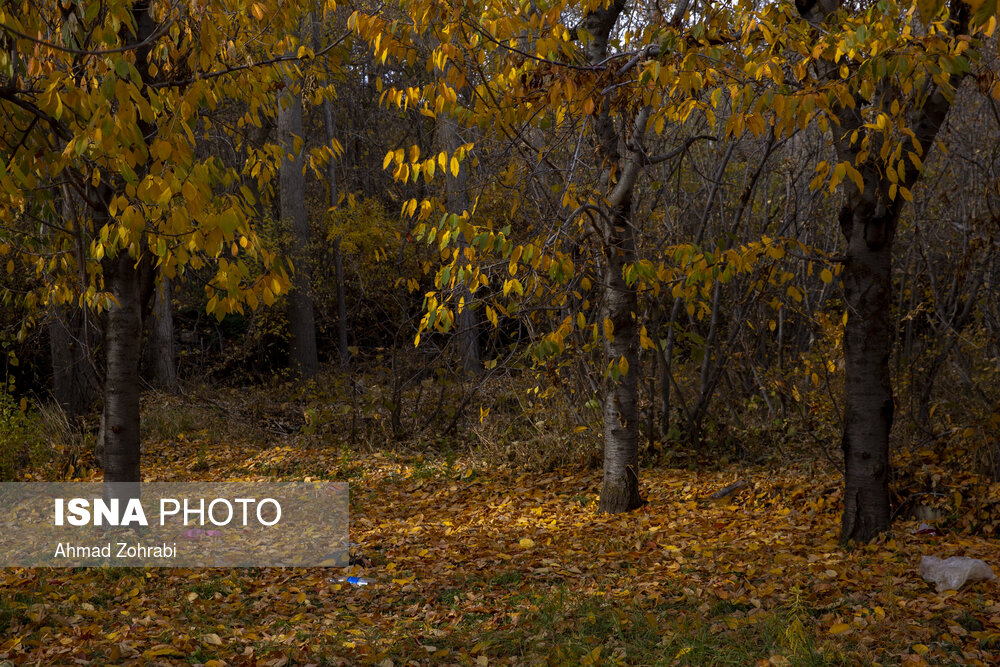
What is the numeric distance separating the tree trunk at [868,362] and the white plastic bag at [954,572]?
0.62 metres

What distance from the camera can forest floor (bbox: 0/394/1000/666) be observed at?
3.82 metres

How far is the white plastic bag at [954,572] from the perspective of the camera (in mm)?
4426

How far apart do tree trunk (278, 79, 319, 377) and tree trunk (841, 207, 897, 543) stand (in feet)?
34.6

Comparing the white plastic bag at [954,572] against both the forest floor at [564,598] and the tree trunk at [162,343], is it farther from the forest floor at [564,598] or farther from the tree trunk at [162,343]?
the tree trunk at [162,343]

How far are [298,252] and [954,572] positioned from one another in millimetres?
11724

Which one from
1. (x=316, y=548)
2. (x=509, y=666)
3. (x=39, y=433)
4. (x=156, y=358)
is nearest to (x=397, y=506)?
(x=316, y=548)

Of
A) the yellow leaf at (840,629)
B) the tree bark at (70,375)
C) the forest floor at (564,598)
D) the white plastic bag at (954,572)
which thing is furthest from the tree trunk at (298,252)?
the yellow leaf at (840,629)

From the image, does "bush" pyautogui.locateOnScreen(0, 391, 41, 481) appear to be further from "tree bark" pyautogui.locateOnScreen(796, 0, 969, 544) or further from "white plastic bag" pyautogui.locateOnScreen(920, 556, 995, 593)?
"white plastic bag" pyautogui.locateOnScreen(920, 556, 995, 593)

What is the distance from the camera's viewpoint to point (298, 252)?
14.2 metres

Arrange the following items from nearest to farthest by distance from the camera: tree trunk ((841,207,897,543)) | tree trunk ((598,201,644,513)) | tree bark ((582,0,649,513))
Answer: tree trunk ((841,207,897,543))
tree bark ((582,0,649,513))
tree trunk ((598,201,644,513))

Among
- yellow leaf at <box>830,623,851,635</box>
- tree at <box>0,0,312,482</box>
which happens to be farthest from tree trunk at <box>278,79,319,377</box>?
yellow leaf at <box>830,623,851,635</box>

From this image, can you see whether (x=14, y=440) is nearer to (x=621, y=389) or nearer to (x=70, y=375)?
(x=70, y=375)

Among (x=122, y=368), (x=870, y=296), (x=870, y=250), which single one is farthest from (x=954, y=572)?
(x=122, y=368)

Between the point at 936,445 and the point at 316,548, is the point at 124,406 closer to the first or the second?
the point at 316,548
